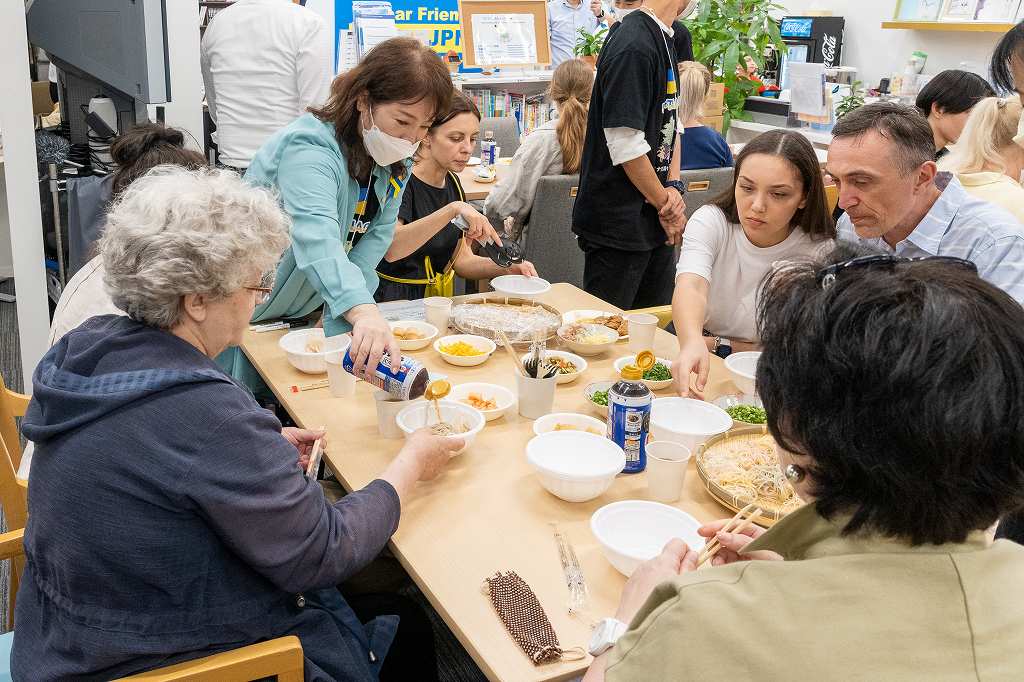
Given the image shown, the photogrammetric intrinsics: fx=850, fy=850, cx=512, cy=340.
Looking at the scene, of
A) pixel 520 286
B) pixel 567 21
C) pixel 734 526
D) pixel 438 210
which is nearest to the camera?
pixel 734 526

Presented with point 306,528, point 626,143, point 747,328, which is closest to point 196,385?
point 306,528

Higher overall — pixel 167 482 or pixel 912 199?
pixel 912 199

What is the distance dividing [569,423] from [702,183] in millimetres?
2291

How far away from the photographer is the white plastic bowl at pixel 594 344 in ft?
7.48

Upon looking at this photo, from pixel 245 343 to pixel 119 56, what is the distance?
114cm

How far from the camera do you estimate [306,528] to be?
1260 millimetres

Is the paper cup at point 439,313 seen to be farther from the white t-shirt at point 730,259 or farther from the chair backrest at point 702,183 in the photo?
the chair backrest at point 702,183

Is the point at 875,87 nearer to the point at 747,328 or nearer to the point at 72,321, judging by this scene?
the point at 747,328

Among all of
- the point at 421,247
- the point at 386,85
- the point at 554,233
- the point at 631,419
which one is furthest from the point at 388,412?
the point at 554,233

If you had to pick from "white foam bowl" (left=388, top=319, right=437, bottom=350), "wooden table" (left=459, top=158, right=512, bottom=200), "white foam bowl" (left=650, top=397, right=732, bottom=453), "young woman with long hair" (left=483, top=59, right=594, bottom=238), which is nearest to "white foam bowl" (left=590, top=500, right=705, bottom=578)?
"white foam bowl" (left=650, top=397, right=732, bottom=453)

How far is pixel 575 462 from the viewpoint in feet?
5.49

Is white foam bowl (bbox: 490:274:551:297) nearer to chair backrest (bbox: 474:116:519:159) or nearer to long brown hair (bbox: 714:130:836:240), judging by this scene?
long brown hair (bbox: 714:130:836:240)

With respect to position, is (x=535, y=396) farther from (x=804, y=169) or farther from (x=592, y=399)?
(x=804, y=169)

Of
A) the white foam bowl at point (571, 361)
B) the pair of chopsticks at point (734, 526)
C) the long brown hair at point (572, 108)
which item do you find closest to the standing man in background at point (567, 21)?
the long brown hair at point (572, 108)
